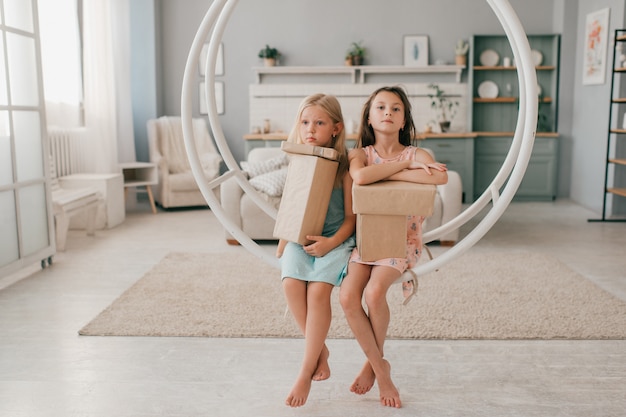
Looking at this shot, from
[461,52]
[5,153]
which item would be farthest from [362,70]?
[5,153]

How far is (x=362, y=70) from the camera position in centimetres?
723

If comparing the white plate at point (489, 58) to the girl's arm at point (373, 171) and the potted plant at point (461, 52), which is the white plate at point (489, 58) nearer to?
the potted plant at point (461, 52)

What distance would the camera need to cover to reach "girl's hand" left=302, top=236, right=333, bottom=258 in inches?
77.4

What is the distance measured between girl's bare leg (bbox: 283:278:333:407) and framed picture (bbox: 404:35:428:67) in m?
5.76

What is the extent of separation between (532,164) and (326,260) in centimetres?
561

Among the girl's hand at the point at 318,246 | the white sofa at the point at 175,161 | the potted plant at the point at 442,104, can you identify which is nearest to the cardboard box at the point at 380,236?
the girl's hand at the point at 318,246

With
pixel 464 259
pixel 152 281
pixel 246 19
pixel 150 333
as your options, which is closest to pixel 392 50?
pixel 246 19

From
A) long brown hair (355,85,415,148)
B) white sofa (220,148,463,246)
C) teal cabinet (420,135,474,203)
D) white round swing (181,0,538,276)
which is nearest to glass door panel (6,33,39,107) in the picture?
white sofa (220,148,463,246)

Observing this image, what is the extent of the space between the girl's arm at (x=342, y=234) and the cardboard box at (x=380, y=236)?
75 millimetres

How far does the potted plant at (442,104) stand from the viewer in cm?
724

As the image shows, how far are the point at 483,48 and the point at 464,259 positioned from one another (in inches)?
153

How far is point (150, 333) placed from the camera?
9.11 feet

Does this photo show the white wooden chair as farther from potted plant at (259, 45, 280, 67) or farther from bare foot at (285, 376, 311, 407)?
bare foot at (285, 376, 311, 407)

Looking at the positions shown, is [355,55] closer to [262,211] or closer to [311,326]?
A: [262,211]
